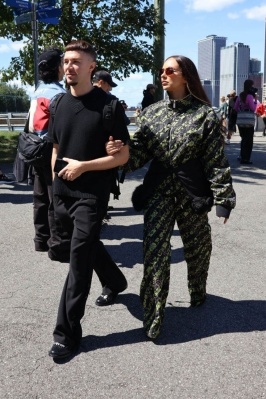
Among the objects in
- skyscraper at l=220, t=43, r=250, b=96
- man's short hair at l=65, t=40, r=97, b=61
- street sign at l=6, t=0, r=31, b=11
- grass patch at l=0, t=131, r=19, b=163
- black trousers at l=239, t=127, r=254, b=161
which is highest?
skyscraper at l=220, t=43, r=250, b=96

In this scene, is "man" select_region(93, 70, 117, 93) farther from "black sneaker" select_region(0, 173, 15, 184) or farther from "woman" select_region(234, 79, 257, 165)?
"woman" select_region(234, 79, 257, 165)

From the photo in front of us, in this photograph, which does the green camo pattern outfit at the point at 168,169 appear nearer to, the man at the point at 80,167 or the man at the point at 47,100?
the man at the point at 80,167

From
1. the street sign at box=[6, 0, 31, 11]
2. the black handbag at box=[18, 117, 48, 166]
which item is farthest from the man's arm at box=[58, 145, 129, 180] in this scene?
the street sign at box=[6, 0, 31, 11]

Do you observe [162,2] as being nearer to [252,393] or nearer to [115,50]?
[115,50]

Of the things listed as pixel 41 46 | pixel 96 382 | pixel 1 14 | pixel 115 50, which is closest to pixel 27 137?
pixel 96 382

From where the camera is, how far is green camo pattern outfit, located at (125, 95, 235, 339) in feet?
11.4

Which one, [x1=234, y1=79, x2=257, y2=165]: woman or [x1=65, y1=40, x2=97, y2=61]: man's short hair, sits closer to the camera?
[x1=65, y1=40, x2=97, y2=61]: man's short hair

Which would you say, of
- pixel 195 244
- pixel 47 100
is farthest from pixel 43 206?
pixel 195 244

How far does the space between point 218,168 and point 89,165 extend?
2.91 feet

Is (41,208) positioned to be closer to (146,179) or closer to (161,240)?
(146,179)

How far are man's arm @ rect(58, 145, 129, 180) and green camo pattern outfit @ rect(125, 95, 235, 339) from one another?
1.28 ft

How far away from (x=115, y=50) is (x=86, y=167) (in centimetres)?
1345

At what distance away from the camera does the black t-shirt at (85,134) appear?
3.22m

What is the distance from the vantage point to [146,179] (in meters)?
3.69
